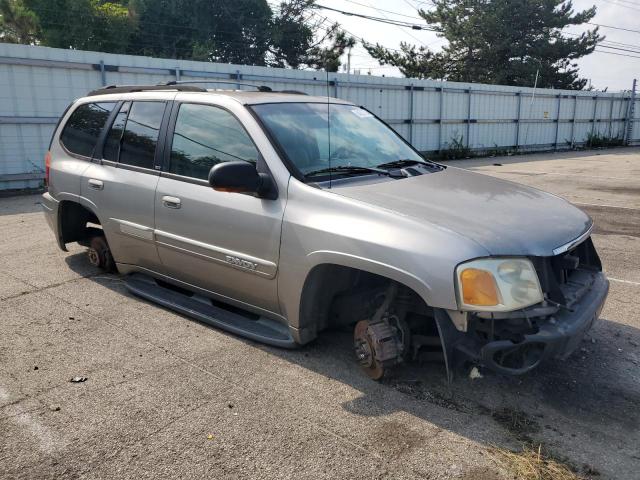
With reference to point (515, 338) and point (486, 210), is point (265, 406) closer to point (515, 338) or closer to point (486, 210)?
point (515, 338)

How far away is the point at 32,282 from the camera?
5.35 meters

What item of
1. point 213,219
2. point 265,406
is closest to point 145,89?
point 213,219

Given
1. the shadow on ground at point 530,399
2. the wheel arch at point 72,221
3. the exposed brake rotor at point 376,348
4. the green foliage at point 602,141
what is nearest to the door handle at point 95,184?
the wheel arch at point 72,221

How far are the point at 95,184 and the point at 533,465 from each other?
13.2 ft

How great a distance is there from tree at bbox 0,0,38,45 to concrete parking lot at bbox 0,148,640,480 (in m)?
28.2

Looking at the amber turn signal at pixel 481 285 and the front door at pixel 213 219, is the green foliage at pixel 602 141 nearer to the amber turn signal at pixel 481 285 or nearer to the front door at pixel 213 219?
the front door at pixel 213 219

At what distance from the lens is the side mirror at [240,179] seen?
11.1 feet

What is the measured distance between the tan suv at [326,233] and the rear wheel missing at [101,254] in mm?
512

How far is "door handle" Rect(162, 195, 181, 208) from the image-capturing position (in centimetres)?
408

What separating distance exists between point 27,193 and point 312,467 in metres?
10.9

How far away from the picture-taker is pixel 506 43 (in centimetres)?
3716

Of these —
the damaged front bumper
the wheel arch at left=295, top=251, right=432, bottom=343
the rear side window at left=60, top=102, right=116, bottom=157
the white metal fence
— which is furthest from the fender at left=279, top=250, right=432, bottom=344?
the rear side window at left=60, top=102, right=116, bottom=157

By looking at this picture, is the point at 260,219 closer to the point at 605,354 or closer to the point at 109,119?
the point at 109,119

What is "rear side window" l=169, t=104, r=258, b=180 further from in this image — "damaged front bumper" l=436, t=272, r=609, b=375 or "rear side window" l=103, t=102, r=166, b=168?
"damaged front bumper" l=436, t=272, r=609, b=375
